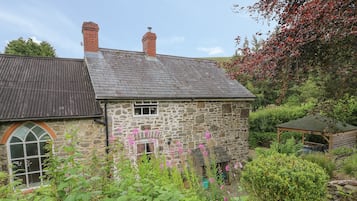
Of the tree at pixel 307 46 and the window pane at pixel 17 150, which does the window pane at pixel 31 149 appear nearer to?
the window pane at pixel 17 150

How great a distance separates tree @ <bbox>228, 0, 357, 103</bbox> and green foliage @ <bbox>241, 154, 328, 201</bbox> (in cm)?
210

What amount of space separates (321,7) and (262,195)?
360 centimetres

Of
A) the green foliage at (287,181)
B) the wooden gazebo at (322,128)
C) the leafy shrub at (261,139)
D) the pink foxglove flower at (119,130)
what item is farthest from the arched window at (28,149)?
the leafy shrub at (261,139)

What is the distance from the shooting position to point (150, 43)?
1039cm

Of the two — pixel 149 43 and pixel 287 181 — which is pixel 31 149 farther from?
pixel 287 181

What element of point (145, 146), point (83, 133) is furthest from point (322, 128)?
point (83, 133)

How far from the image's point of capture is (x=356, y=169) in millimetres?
4535

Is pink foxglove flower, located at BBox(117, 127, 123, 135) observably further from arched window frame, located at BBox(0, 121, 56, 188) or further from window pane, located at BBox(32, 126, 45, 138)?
window pane, located at BBox(32, 126, 45, 138)

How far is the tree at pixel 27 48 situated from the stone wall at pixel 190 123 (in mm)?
17157

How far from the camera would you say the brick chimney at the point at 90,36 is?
343 inches

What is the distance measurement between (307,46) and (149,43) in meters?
7.81

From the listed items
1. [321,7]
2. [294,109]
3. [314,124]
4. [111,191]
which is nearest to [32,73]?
[111,191]

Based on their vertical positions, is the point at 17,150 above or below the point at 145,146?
above

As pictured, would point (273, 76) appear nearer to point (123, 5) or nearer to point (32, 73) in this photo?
point (123, 5)
